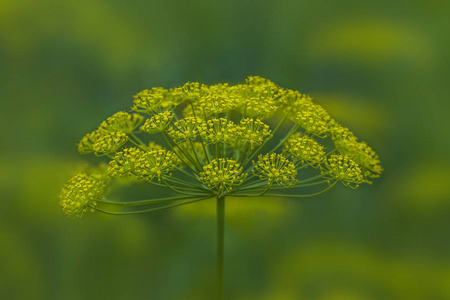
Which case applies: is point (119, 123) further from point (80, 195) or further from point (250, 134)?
point (250, 134)

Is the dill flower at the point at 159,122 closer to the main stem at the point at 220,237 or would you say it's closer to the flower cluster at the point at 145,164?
the flower cluster at the point at 145,164

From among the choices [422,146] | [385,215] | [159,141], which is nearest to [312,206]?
[385,215]

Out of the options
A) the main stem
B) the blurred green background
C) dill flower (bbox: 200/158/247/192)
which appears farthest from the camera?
the blurred green background

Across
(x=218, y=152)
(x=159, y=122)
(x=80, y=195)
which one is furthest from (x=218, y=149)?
(x=80, y=195)

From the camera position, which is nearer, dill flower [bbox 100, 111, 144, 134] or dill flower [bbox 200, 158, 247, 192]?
dill flower [bbox 200, 158, 247, 192]

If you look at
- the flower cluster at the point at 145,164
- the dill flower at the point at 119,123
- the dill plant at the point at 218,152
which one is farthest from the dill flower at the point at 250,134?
the dill flower at the point at 119,123

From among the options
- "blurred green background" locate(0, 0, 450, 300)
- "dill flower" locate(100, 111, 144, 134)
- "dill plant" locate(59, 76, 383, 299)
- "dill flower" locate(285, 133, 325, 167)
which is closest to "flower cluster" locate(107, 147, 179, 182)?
"dill plant" locate(59, 76, 383, 299)

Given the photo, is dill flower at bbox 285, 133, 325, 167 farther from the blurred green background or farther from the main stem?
the blurred green background

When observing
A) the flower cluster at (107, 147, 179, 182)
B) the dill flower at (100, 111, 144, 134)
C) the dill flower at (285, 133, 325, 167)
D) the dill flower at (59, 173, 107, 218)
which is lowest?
the dill flower at (59, 173, 107, 218)
